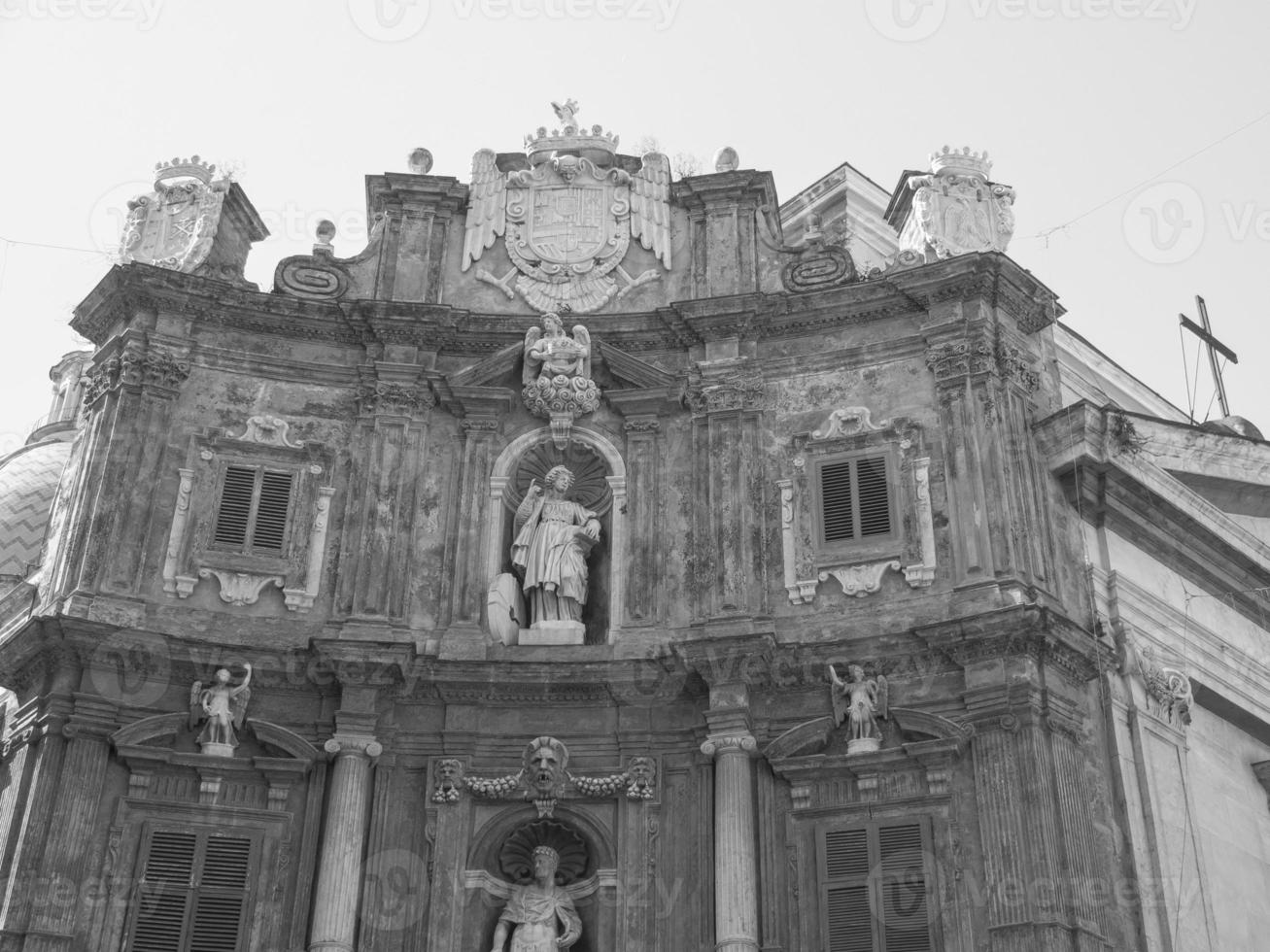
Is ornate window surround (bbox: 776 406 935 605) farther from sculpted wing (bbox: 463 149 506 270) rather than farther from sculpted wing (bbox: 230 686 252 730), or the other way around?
sculpted wing (bbox: 230 686 252 730)

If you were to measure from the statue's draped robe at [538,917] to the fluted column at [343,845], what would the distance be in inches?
60.7

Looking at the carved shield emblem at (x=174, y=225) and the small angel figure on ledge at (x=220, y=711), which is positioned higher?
the carved shield emblem at (x=174, y=225)

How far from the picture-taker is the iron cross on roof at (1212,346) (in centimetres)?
2611

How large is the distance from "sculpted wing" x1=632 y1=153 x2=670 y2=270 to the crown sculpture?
2934 millimetres

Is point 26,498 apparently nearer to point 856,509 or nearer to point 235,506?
point 235,506

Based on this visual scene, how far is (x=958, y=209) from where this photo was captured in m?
19.5

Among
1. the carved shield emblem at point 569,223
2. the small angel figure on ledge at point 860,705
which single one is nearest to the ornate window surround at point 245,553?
the carved shield emblem at point 569,223

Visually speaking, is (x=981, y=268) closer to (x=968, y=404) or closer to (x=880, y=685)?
(x=968, y=404)

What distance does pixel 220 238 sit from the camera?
2008 centimetres

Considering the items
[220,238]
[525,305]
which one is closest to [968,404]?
[525,305]

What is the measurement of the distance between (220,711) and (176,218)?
657cm

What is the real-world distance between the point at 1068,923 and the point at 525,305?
949 centimetres

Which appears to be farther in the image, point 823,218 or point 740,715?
point 823,218

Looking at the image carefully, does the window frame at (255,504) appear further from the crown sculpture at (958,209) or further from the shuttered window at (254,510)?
the crown sculpture at (958,209)
